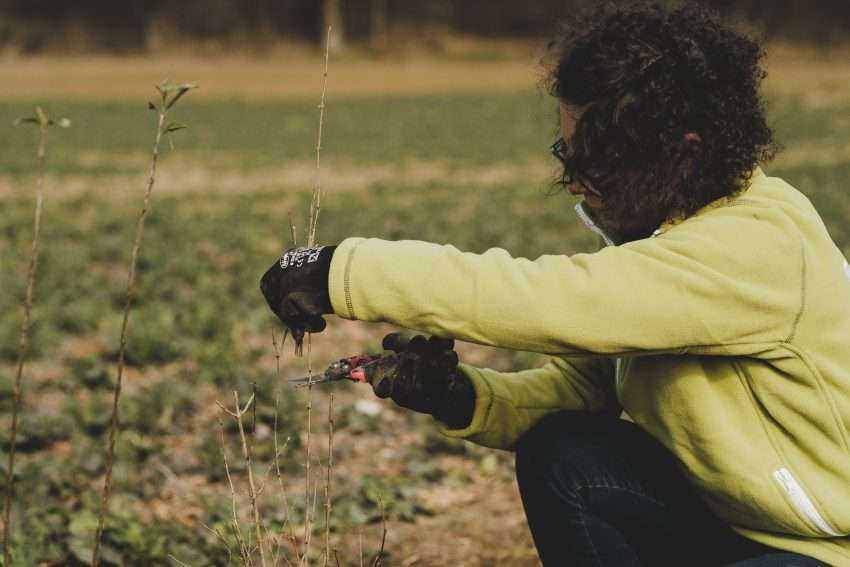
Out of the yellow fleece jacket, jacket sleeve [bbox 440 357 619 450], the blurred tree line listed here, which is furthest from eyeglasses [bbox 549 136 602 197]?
the blurred tree line

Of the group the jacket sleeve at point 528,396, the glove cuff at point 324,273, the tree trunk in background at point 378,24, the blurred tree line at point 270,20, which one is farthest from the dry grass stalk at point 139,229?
the tree trunk in background at point 378,24

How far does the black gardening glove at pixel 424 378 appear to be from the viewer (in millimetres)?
2059

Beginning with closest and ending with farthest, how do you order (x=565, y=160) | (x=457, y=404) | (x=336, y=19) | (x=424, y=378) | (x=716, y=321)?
1. (x=716, y=321)
2. (x=565, y=160)
3. (x=424, y=378)
4. (x=457, y=404)
5. (x=336, y=19)

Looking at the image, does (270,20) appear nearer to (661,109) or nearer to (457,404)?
(457,404)

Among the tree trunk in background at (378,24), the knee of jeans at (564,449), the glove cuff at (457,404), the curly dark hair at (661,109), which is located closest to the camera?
the curly dark hair at (661,109)

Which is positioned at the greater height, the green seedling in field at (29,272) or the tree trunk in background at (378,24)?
the green seedling in field at (29,272)

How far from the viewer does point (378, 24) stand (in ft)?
149

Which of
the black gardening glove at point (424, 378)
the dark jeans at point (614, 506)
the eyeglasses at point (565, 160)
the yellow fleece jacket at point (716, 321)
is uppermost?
the eyeglasses at point (565, 160)

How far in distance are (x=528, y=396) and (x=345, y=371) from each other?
1.89 feet

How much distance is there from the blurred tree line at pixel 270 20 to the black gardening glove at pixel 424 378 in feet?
142

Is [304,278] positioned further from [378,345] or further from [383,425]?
[378,345]

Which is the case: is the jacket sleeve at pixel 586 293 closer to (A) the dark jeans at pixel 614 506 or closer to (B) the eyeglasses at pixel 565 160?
→ (B) the eyeglasses at pixel 565 160

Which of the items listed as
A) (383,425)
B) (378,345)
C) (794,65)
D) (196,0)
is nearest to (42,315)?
(378,345)

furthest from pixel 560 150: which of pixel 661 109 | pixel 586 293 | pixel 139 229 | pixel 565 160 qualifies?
pixel 139 229
